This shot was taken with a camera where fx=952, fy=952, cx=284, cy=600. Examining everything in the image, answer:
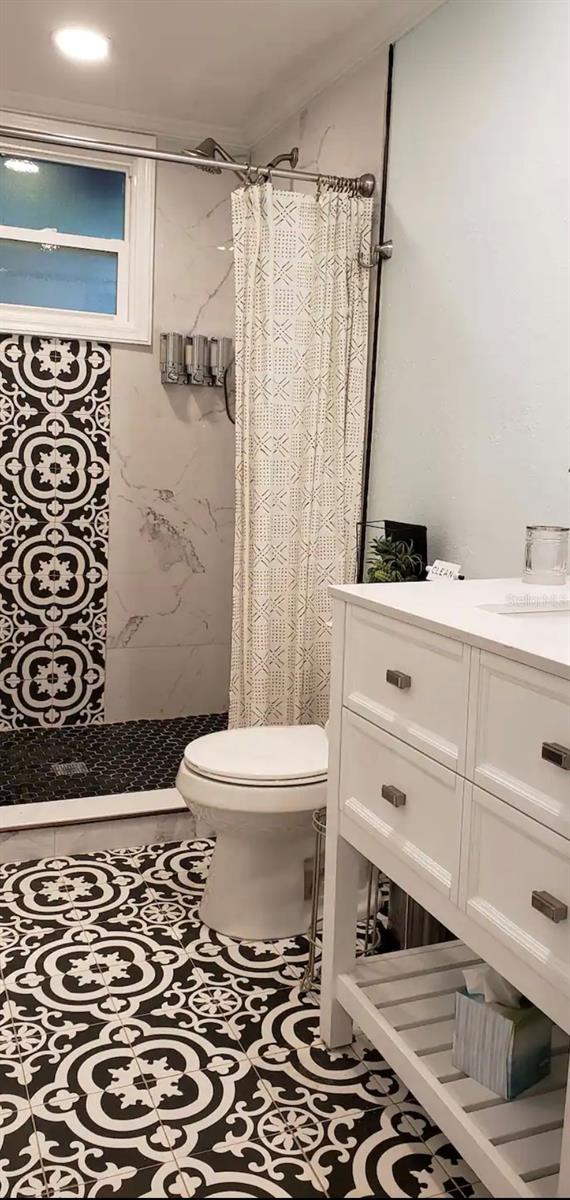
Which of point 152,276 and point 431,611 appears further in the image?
point 152,276

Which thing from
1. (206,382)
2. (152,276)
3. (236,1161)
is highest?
(152,276)

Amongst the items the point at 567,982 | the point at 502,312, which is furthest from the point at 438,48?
the point at 567,982

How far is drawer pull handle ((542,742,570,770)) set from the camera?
110 cm

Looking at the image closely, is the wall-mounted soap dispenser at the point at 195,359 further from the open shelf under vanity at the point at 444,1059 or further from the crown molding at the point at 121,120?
the open shelf under vanity at the point at 444,1059

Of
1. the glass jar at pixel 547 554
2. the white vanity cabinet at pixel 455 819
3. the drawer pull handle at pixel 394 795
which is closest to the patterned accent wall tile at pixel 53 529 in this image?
the white vanity cabinet at pixel 455 819

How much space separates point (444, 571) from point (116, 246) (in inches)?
81.2

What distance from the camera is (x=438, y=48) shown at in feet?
7.84

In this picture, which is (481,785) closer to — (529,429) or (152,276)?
(529,429)

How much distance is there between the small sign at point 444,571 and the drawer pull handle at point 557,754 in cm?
112

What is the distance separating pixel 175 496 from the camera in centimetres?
370

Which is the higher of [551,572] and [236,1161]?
[551,572]

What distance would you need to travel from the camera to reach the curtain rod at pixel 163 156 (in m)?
2.43

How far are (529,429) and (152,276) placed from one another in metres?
1.97

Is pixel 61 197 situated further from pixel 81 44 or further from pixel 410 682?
pixel 410 682
